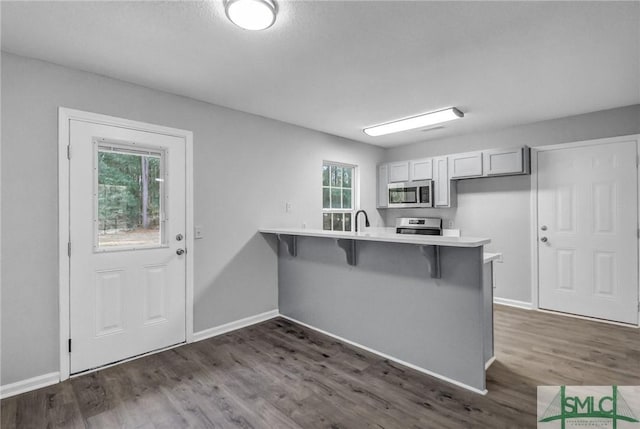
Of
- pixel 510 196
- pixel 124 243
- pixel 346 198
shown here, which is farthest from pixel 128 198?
pixel 510 196

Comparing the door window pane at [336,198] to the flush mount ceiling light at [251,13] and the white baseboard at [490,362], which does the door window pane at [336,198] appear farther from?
the flush mount ceiling light at [251,13]

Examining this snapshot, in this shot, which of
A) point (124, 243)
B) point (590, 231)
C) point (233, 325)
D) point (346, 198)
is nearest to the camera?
point (124, 243)

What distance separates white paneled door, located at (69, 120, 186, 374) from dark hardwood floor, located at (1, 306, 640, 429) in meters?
0.24

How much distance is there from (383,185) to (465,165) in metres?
1.35

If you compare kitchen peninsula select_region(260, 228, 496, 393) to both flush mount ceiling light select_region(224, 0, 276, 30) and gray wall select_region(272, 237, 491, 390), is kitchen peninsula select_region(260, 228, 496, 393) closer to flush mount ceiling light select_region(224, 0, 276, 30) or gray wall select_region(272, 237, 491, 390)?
gray wall select_region(272, 237, 491, 390)

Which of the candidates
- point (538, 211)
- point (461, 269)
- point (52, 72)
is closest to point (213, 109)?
point (52, 72)

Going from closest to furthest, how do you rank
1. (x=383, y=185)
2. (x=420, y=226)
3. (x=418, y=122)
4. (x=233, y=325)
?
(x=233, y=325)
(x=418, y=122)
(x=420, y=226)
(x=383, y=185)

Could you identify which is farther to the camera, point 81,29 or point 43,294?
point 43,294

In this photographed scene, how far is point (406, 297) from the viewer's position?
2627 millimetres

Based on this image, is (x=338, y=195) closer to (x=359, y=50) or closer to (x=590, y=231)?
(x=359, y=50)

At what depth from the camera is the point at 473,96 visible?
315cm

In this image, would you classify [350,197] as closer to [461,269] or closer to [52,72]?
[461,269]

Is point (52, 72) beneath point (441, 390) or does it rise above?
above

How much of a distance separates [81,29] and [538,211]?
4827mm
